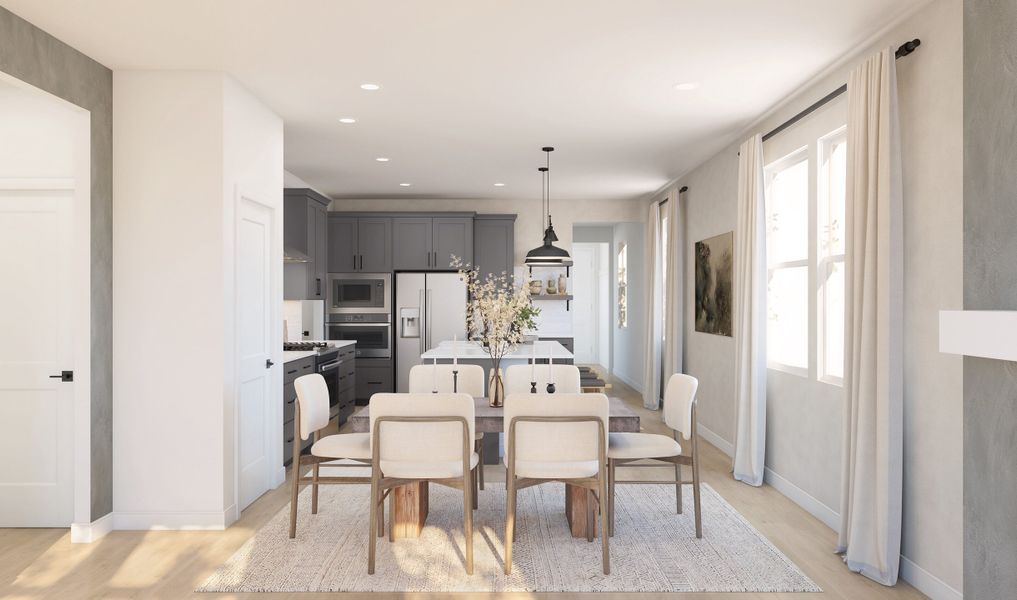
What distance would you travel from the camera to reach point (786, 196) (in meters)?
5.18

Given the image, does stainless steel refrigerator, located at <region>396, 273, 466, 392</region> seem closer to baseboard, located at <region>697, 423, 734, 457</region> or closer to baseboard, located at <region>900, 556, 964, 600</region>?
baseboard, located at <region>697, 423, 734, 457</region>

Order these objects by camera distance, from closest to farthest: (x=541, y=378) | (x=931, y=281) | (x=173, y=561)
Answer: (x=931, y=281)
(x=173, y=561)
(x=541, y=378)

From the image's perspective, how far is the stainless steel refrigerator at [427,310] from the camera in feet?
28.2

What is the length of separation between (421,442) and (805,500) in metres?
2.62

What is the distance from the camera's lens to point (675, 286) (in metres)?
7.61

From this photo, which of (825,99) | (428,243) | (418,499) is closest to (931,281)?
(825,99)

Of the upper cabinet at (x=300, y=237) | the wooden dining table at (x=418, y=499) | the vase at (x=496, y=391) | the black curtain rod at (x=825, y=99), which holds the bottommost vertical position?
the wooden dining table at (x=418, y=499)

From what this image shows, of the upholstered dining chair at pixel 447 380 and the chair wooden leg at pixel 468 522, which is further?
the upholstered dining chair at pixel 447 380

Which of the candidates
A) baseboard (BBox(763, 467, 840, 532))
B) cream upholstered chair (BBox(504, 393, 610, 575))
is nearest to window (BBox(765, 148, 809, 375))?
baseboard (BBox(763, 467, 840, 532))

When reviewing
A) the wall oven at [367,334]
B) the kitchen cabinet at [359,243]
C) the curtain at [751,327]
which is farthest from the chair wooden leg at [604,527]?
the kitchen cabinet at [359,243]

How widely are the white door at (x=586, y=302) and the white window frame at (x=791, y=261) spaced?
8001mm

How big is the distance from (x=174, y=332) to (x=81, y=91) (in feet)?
4.60

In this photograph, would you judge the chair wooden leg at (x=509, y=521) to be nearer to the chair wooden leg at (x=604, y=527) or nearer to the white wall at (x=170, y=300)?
the chair wooden leg at (x=604, y=527)
